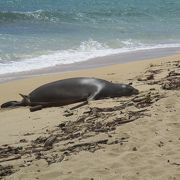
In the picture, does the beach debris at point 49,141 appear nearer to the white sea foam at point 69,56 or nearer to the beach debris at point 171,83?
the beach debris at point 171,83

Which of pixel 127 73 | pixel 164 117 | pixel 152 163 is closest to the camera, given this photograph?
pixel 152 163

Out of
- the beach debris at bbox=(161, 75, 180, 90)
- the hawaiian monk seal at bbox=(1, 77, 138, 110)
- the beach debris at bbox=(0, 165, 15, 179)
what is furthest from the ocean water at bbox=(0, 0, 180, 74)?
the beach debris at bbox=(0, 165, 15, 179)

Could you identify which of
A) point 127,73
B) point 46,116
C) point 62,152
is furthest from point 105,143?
point 127,73

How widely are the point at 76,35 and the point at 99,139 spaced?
14314mm

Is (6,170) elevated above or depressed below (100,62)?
above

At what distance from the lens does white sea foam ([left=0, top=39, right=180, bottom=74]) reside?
40.7 ft

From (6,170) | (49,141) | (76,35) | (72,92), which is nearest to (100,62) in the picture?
(72,92)

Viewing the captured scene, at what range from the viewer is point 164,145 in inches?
193

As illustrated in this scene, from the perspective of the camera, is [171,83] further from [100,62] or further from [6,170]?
[100,62]

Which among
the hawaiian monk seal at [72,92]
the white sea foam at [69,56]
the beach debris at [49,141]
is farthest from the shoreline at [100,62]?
the beach debris at [49,141]

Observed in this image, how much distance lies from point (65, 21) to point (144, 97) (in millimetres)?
18573

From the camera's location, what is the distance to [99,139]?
17.4ft

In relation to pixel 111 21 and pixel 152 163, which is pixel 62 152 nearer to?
pixel 152 163

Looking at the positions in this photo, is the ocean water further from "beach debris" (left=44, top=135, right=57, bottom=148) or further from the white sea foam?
"beach debris" (left=44, top=135, right=57, bottom=148)
